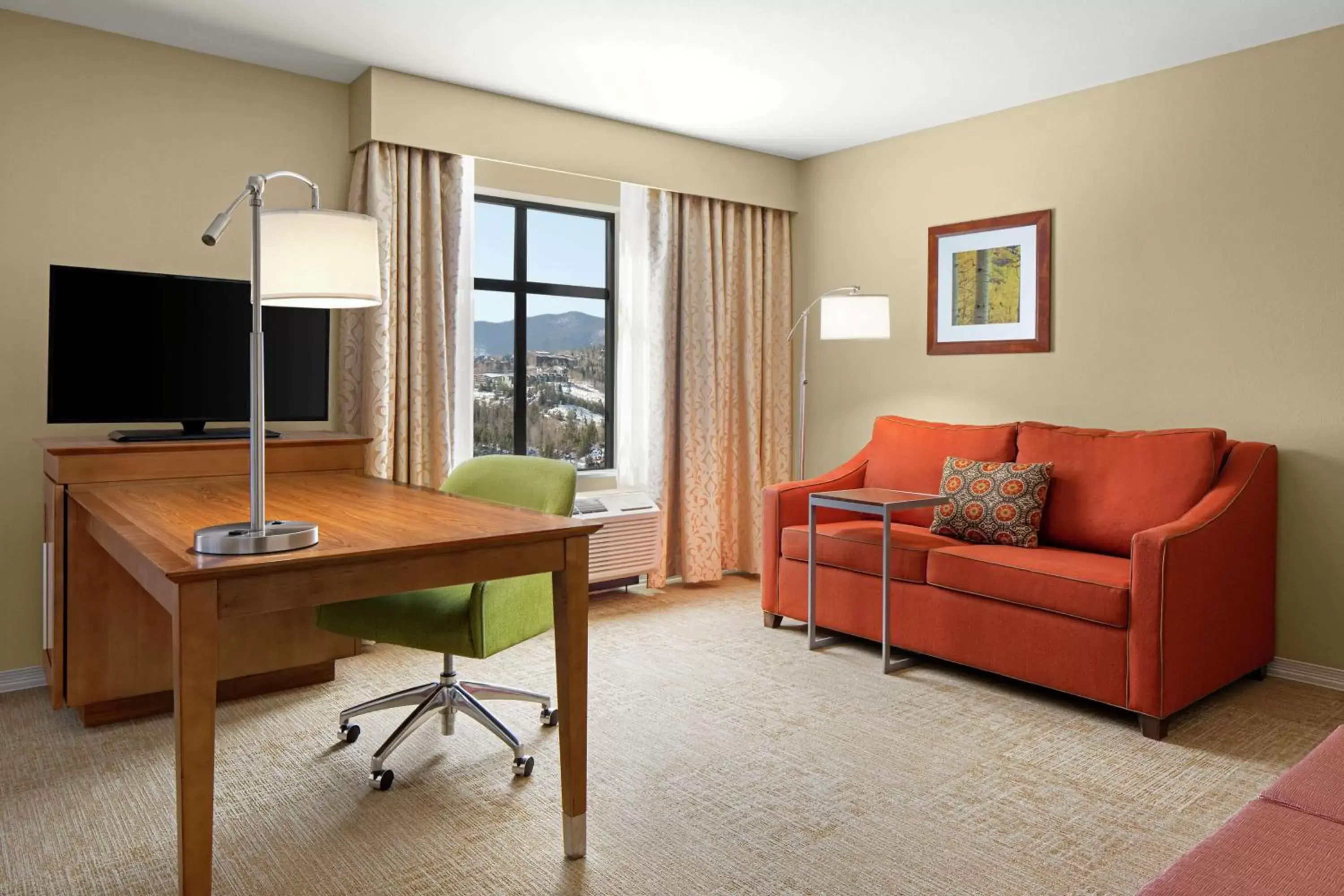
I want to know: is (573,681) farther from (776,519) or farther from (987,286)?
(987,286)

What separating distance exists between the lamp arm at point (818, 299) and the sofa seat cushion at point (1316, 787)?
3.15 meters

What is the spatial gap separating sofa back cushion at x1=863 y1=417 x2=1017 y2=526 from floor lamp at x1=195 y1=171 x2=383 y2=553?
3031mm

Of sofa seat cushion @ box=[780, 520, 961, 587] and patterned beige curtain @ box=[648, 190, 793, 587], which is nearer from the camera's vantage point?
sofa seat cushion @ box=[780, 520, 961, 587]

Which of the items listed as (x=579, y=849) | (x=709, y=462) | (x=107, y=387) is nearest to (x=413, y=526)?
(x=579, y=849)

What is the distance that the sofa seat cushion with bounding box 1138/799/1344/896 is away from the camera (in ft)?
4.12

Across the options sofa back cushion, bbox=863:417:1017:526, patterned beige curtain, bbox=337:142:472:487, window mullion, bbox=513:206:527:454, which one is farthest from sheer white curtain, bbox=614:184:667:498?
sofa back cushion, bbox=863:417:1017:526

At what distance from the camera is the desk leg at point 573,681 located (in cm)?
224

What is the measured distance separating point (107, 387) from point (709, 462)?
3.03m

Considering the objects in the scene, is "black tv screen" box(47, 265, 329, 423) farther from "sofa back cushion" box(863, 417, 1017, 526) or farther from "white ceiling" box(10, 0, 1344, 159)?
"sofa back cushion" box(863, 417, 1017, 526)

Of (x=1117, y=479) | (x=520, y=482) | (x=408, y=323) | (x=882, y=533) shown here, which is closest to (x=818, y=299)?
(x=882, y=533)

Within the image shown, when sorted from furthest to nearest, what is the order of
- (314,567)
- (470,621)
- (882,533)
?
(882,533), (470,621), (314,567)

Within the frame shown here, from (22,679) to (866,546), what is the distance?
337 centimetres

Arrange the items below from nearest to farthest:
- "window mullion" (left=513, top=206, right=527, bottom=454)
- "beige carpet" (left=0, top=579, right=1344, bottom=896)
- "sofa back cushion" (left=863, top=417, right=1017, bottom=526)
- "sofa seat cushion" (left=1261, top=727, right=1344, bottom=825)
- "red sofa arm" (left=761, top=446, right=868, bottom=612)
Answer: "sofa seat cushion" (left=1261, top=727, right=1344, bottom=825) < "beige carpet" (left=0, top=579, right=1344, bottom=896) < "sofa back cushion" (left=863, top=417, right=1017, bottom=526) < "red sofa arm" (left=761, top=446, right=868, bottom=612) < "window mullion" (left=513, top=206, right=527, bottom=454)

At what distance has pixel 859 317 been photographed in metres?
4.52
